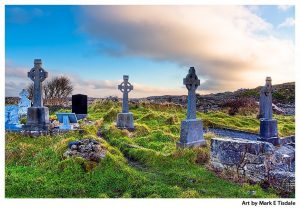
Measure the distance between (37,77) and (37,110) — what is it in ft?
4.89

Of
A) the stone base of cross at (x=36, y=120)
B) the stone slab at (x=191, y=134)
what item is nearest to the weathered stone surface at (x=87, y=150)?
the stone slab at (x=191, y=134)

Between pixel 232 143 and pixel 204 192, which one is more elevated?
pixel 232 143

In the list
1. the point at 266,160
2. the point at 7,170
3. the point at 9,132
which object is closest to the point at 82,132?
the point at 9,132

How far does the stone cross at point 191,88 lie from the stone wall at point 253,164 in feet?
10.3

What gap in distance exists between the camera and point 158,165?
10023 mm

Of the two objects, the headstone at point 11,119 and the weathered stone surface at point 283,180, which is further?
the headstone at point 11,119

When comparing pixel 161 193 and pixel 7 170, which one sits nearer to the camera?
pixel 161 193

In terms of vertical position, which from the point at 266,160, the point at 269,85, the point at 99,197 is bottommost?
the point at 99,197

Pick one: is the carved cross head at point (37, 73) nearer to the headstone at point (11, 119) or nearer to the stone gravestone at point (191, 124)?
the headstone at point (11, 119)

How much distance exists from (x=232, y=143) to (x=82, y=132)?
24.8ft

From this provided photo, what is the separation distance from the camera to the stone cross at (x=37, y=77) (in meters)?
14.1

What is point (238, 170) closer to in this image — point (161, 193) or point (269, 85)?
point (161, 193)

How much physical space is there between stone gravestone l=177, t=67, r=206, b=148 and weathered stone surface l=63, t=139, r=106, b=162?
3.23m

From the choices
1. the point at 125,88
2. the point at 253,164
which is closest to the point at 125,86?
the point at 125,88
